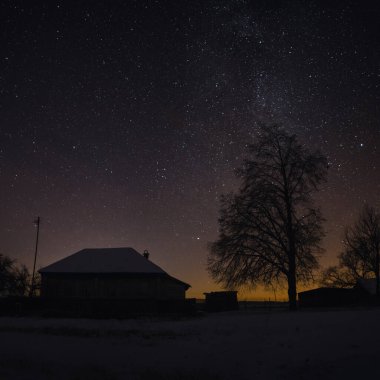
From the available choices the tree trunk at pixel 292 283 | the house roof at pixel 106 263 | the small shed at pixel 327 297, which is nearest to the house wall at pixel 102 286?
the house roof at pixel 106 263

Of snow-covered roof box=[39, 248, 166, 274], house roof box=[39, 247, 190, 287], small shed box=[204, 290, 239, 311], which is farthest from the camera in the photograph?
small shed box=[204, 290, 239, 311]

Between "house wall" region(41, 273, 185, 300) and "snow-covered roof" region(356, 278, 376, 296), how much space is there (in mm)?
30344

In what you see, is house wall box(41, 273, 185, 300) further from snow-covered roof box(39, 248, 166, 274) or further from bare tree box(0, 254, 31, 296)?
bare tree box(0, 254, 31, 296)

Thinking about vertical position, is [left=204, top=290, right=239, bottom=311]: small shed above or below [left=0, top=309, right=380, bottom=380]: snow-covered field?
above

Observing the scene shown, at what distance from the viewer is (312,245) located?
96.9 feet

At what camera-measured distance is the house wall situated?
3591 cm

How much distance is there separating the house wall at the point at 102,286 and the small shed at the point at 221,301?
526 cm

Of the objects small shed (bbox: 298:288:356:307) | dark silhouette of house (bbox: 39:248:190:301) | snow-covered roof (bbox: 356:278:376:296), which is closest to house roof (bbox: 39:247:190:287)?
dark silhouette of house (bbox: 39:248:190:301)

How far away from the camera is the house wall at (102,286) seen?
35.9m

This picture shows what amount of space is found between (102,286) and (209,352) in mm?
23442

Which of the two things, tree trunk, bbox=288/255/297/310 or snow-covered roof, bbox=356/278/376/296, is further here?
snow-covered roof, bbox=356/278/376/296

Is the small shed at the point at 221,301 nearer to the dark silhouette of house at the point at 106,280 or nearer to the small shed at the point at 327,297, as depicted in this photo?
the dark silhouette of house at the point at 106,280

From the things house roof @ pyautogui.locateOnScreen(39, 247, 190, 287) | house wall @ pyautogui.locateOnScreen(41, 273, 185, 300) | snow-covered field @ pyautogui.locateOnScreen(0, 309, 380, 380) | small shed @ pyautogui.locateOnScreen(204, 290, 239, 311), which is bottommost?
snow-covered field @ pyautogui.locateOnScreen(0, 309, 380, 380)

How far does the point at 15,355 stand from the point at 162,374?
6671mm
